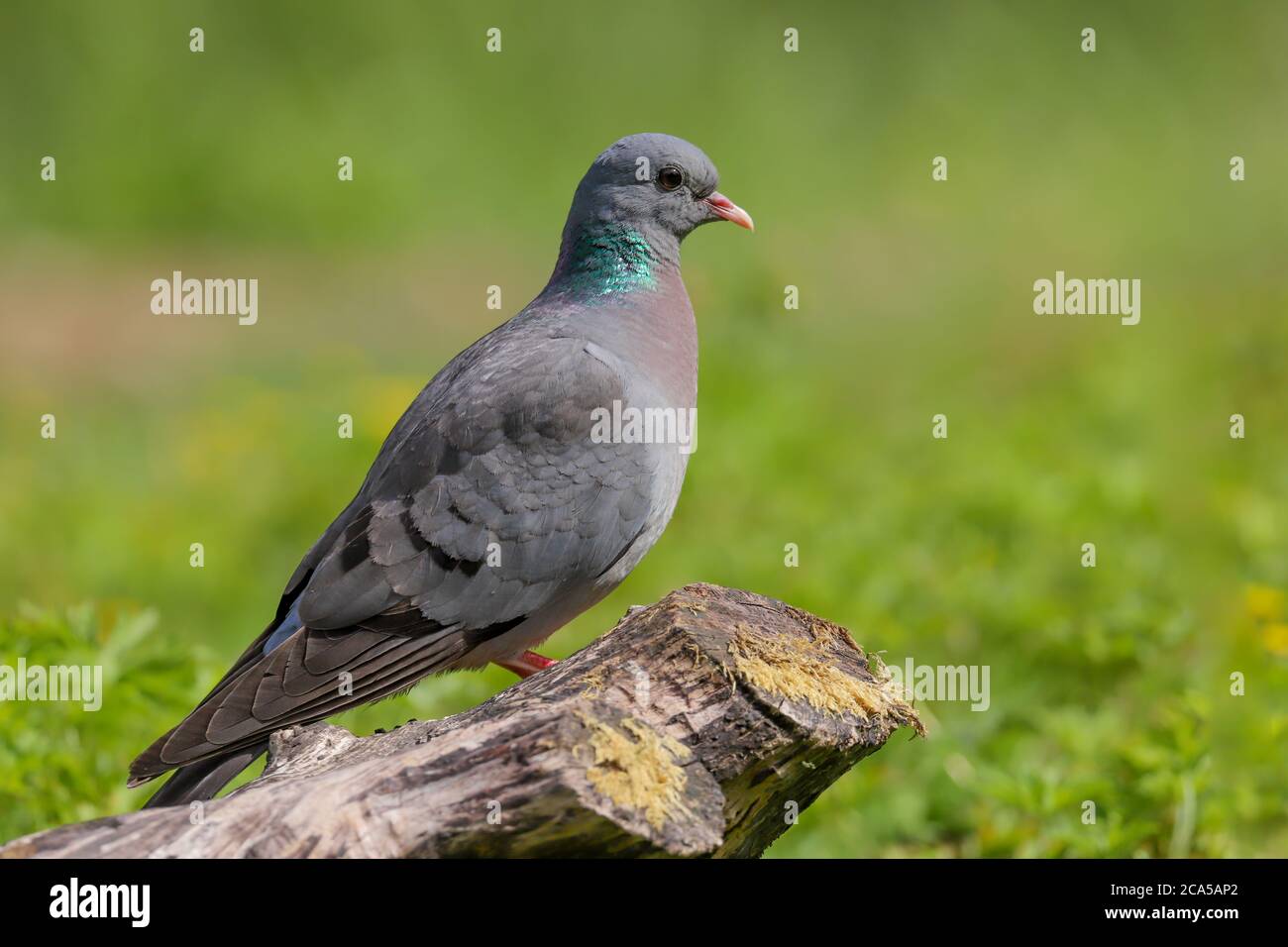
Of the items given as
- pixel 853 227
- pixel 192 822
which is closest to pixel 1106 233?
pixel 853 227

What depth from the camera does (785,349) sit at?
27.8ft

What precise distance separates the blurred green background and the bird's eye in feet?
6.26

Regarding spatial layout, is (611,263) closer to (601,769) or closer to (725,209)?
(725,209)

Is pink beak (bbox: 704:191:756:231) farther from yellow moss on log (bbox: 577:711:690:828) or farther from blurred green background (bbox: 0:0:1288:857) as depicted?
yellow moss on log (bbox: 577:711:690:828)

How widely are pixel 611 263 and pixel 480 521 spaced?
A: 3.29 feet

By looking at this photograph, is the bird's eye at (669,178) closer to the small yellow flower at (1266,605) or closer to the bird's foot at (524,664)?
the bird's foot at (524,664)

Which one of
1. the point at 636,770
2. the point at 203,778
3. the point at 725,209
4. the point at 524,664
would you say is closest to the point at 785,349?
the point at 725,209

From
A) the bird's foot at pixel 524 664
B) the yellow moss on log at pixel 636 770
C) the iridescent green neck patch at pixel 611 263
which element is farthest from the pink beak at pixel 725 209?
the yellow moss on log at pixel 636 770

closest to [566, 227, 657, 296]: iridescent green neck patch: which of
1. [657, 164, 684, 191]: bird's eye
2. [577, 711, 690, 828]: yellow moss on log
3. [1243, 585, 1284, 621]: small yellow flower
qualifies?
[657, 164, 684, 191]: bird's eye

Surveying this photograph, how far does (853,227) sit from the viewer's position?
13180 mm

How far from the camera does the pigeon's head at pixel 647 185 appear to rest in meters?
4.89

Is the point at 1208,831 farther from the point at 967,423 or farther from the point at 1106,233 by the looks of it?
the point at 1106,233

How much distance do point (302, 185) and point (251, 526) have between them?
5.60 metres

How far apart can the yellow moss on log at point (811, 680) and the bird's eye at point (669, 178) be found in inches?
71.6
